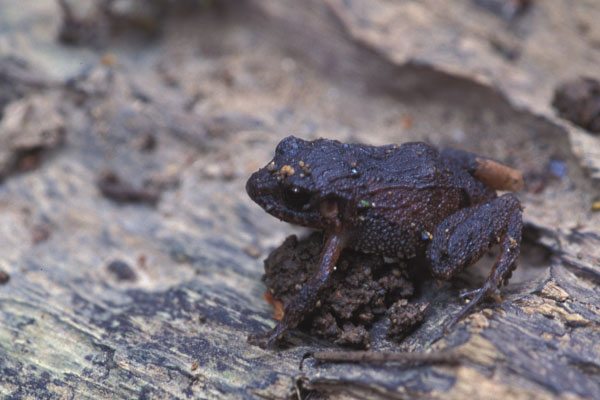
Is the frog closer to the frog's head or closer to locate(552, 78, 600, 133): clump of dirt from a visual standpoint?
the frog's head

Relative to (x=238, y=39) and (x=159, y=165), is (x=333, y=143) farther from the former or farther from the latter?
(x=238, y=39)

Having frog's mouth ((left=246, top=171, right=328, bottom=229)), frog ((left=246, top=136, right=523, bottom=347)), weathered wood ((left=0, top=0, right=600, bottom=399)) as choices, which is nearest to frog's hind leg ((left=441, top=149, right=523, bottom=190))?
frog ((left=246, top=136, right=523, bottom=347))

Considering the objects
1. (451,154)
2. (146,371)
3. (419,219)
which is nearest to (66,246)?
(146,371)

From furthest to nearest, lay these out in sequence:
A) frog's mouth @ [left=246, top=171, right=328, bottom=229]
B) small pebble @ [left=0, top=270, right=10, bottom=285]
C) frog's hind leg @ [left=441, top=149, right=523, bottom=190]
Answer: small pebble @ [left=0, top=270, right=10, bottom=285] < frog's hind leg @ [left=441, top=149, right=523, bottom=190] < frog's mouth @ [left=246, top=171, right=328, bottom=229]

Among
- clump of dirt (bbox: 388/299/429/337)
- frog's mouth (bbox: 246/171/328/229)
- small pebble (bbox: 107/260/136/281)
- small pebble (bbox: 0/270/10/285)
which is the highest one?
frog's mouth (bbox: 246/171/328/229)

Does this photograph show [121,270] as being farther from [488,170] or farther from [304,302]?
[488,170]

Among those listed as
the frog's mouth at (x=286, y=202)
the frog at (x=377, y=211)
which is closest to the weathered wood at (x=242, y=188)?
the frog at (x=377, y=211)
